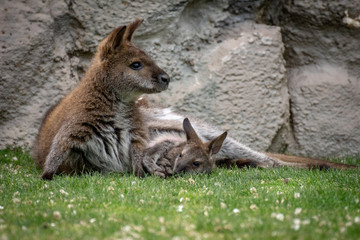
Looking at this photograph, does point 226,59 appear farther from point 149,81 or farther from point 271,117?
point 149,81

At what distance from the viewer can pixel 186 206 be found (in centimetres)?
459

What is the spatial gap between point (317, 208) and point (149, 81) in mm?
3084

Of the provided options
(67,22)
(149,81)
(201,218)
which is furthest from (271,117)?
(201,218)

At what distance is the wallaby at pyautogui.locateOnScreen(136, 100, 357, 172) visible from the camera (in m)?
7.35

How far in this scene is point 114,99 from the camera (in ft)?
22.0

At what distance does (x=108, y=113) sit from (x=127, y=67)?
66cm

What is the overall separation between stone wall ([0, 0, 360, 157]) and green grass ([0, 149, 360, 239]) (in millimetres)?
2239

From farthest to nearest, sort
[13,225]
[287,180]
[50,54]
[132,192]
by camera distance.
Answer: [50,54] → [287,180] → [132,192] → [13,225]

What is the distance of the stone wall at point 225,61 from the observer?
8.31m

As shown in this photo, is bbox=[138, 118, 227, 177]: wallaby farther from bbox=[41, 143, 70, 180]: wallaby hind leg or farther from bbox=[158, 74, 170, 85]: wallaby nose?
bbox=[41, 143, 70, 180]: wallaby hind leg

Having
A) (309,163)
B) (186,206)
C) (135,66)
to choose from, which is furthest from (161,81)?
(186,206)

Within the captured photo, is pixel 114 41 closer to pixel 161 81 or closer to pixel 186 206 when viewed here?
pixel 161 81

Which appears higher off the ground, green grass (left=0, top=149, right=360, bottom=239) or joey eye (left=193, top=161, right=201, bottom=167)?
green grass (left=0, top=149, right=360, bottom=239)

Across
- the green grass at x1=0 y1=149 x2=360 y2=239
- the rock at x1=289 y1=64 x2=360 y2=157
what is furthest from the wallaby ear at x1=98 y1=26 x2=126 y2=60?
the rock at x1=289 y1=64 x2=360 y2=157
